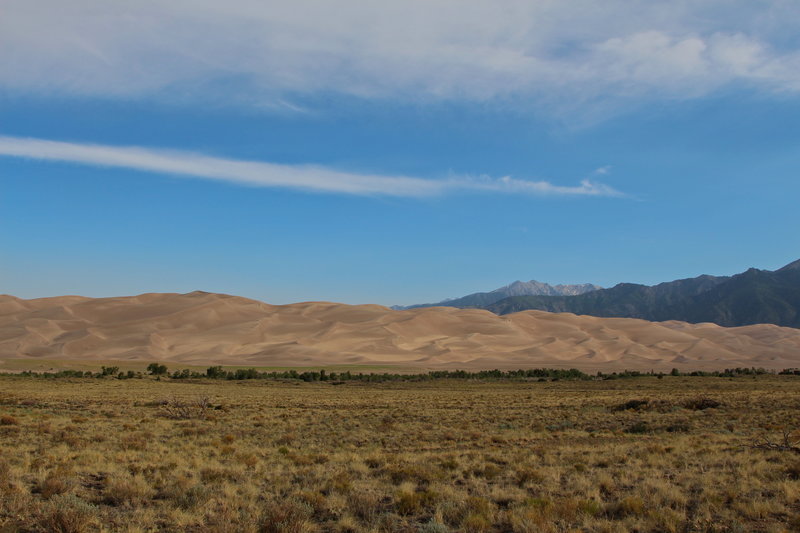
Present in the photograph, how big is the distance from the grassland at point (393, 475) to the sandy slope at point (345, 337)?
8594 centimetres

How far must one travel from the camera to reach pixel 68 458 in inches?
520

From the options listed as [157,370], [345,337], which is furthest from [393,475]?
[345,337]

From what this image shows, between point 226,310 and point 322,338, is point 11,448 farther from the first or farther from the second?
point 226,310

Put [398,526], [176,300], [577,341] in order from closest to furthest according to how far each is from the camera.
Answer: [398,526], [577,341], [176,300]

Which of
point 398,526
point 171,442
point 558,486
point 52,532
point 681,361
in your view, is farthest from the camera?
point 681,361

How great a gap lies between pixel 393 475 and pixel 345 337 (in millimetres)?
120647

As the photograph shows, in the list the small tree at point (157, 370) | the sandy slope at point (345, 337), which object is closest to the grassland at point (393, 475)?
the small tree at point (157, 370)

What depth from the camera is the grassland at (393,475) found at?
8.34 m

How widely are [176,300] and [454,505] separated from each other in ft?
519

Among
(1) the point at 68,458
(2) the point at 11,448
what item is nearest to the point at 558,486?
(1) the point at 68,458

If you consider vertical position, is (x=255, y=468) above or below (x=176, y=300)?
below

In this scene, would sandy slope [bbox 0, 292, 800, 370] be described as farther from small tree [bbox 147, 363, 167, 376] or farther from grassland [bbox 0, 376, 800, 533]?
grassland [bbox 0, 376, 800, 533]

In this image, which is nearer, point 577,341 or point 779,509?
point 779,509

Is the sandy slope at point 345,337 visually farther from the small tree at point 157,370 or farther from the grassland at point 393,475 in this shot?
the grassland at point 393,475
